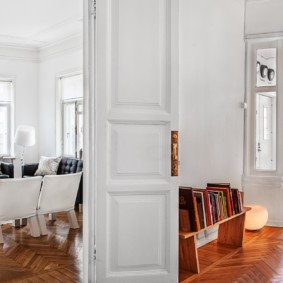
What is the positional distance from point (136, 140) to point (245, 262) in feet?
5.55

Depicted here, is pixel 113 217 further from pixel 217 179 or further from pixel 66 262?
pixel 217 179

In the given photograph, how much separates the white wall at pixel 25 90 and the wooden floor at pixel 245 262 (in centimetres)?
586

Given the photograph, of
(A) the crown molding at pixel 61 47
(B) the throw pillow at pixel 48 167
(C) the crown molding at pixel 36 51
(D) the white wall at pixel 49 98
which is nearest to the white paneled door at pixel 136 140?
(B) the throw pillow at pixel 48 167

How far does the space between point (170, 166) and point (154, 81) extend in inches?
25.0

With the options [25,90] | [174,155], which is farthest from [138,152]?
[25,90]

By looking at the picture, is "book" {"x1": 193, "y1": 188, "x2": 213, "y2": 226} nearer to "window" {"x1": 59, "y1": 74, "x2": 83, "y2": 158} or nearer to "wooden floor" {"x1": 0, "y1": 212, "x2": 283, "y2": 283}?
"wooden floor" {"x1": 0, "y1": 212, "x2": 283, "y2": 283}

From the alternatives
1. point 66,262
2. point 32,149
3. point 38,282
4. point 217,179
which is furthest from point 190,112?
point 32,149

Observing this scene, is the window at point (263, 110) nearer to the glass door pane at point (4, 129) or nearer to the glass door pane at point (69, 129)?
the glass door pane at point (69, 129)

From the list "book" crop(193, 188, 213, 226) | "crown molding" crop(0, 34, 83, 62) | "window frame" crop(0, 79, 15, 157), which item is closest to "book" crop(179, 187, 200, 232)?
"book" crop(193, 188, 213, 226)

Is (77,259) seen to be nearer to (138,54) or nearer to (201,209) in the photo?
(201,209)

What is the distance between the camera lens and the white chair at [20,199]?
4409mm

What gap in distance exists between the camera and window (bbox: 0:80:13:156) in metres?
8.91

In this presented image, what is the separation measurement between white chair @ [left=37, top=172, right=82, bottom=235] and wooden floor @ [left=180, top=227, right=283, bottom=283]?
1.86 m

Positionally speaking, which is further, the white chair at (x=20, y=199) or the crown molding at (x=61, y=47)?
the crown molding at (x=61, y=47)
